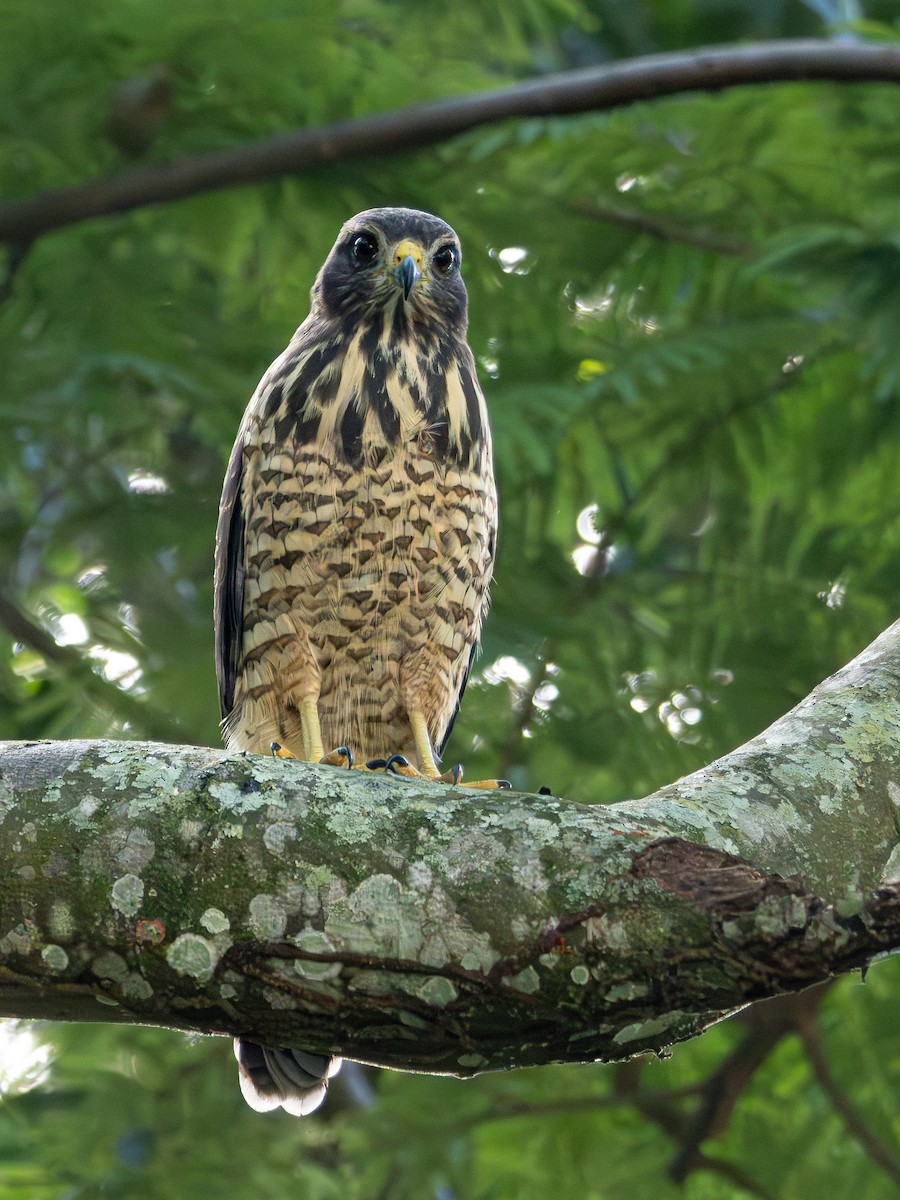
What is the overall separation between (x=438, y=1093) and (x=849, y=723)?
12.2 feet

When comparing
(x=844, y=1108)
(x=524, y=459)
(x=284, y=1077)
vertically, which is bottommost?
(x=844, y=1108)

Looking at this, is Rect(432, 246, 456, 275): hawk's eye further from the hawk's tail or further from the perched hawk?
the hawk's tail

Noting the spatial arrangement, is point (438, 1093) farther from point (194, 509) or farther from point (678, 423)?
point (678, 423)

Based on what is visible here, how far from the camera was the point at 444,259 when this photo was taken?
4375 millimetres

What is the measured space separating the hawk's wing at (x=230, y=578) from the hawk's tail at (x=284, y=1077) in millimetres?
1195

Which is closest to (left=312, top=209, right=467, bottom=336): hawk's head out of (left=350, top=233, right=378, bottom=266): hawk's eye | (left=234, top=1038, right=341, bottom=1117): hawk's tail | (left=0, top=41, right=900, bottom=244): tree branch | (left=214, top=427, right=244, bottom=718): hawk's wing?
(left=350, top=233, right=378, bottom=266): hawk's eye

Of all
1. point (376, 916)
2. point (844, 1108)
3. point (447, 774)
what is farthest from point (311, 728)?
point (844, 1108)

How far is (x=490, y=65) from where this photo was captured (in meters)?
8.51

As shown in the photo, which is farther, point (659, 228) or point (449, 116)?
point (659, 228)

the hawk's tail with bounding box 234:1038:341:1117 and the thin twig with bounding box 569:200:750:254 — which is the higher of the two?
the thin twig with bounding box 569:200:750:254

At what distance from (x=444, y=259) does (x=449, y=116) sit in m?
1.42

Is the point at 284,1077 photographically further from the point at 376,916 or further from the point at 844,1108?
the point at 844,1108

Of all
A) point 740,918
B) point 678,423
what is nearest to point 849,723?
point 740,918

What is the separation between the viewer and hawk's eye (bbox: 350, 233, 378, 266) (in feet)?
14.1
